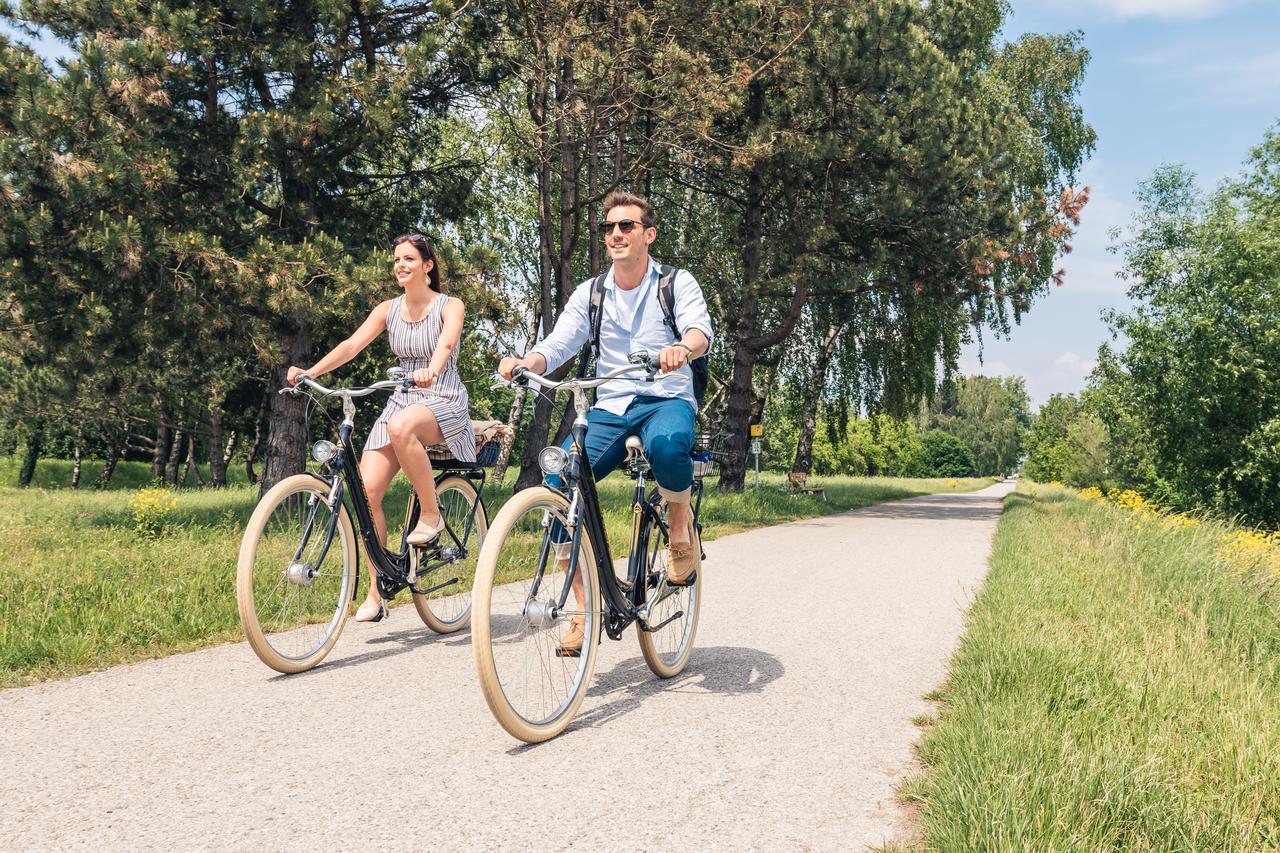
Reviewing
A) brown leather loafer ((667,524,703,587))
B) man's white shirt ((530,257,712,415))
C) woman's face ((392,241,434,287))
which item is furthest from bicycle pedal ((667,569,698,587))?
woman's face ((392,241,434,287))

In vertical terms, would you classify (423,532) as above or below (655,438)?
below

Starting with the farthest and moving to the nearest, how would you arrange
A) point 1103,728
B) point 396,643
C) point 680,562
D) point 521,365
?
point 396,643
point 680,562
point 521,365
point 1103,728

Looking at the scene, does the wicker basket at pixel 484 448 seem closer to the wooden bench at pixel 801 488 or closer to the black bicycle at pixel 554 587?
the black bicycle at pixel 554 587

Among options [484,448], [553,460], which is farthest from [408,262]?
[553,460]

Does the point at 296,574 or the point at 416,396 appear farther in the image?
the point at 416,396

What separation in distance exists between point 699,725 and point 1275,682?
10.8ft

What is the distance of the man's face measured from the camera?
3977 mm

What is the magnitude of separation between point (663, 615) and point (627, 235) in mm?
1804

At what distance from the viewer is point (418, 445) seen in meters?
4.59

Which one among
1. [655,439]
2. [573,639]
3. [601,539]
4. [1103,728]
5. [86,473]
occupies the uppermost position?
[655,439]

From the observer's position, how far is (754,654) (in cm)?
471

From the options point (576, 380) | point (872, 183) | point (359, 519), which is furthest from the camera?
point (872, 183)

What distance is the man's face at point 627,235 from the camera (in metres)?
3.98

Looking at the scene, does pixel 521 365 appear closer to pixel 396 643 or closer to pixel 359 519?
pixel 359 519
